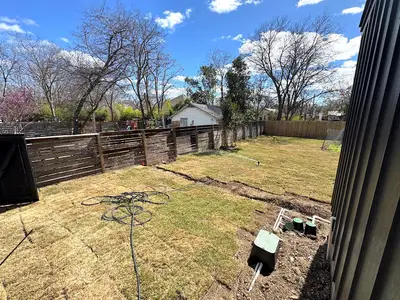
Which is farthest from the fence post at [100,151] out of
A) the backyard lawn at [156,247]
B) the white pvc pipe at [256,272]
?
the white pvc pipe at [256,272]

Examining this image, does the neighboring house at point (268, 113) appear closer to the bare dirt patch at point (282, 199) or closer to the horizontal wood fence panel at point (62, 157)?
the bare dirt patch at point (282, 199)

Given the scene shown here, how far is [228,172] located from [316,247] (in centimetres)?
368

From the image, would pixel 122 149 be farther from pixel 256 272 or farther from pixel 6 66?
pixel 6 66

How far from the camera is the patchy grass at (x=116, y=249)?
2.00m

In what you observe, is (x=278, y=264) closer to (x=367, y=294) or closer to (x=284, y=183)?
(x=367, y=294)

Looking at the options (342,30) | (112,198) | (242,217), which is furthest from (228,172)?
(342,30)

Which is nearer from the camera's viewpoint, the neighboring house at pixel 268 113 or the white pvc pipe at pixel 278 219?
the white pvc pipe at pixel 278 219

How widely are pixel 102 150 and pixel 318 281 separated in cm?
593

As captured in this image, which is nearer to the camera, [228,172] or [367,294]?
[367,294]

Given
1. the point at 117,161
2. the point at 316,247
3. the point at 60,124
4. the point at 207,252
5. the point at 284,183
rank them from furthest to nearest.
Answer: the point at 60,124 < the point at 117,161 < the point at 284,183 < the point at 316,247 < the point at 207,252

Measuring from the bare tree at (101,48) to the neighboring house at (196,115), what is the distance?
32.4ft

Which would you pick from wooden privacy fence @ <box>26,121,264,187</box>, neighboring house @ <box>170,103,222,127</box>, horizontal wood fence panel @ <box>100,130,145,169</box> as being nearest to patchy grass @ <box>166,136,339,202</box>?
wooden privacy fence @ <box>26,121,264,187</box>

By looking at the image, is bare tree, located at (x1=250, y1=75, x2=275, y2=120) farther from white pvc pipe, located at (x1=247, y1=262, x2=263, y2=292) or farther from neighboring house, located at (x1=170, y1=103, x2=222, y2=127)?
white pvc pipe, located at (x1=247, y1=262, x2=263, y2=292)

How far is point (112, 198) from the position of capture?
4117mm
